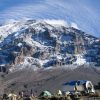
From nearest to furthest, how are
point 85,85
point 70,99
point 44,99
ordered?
point 70,99, point 44,99, point 85,85

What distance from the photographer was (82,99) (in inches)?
2014

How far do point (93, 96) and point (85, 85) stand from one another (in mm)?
33286

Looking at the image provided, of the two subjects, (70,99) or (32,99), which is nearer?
(70,99)

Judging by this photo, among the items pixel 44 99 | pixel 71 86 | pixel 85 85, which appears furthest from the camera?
pixel 71 86

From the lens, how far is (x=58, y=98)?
5084 centimetres

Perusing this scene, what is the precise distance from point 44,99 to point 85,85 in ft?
113

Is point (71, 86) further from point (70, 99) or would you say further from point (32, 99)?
point (70, 99)

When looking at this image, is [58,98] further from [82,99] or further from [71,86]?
[71,86]

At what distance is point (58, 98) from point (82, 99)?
279 centimetres

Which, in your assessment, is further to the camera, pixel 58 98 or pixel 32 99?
pixel 32 99

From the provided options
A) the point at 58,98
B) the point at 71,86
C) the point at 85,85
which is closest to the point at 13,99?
the point at 58,98

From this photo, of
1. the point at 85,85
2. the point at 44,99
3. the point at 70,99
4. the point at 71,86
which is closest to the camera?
the point at 70,99

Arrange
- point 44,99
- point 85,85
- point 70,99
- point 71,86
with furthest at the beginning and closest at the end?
point 71,86 → point 85,85 → point 44,99 → point 70,99

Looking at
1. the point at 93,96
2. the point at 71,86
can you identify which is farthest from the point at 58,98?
the point at 71,86
